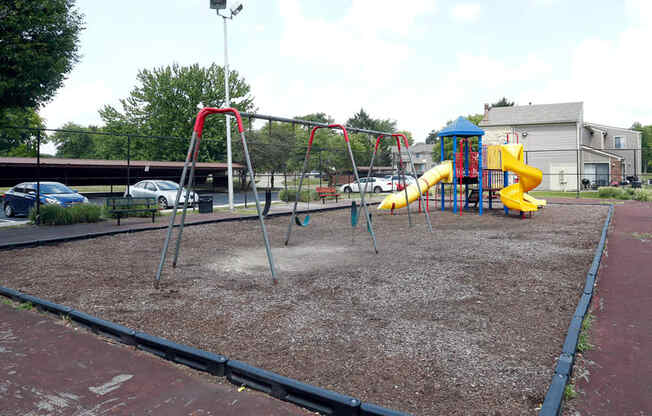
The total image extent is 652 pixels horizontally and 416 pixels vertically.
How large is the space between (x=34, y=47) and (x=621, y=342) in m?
14.4

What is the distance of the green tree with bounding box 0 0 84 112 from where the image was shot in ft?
36.3

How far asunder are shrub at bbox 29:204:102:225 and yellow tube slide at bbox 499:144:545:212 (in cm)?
1385

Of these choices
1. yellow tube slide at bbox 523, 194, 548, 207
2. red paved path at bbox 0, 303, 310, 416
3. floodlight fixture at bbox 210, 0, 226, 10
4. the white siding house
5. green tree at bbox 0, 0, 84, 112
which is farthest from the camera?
the white siding house

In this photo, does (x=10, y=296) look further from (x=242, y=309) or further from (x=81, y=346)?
(x=242, y=309)

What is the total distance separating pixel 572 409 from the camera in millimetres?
2910

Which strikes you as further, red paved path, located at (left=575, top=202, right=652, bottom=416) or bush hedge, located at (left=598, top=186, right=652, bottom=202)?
bush hedge, located at (left=598, top=186, right=652, bottom=202)

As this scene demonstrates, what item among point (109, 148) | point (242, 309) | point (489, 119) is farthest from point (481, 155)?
point (109, 148)

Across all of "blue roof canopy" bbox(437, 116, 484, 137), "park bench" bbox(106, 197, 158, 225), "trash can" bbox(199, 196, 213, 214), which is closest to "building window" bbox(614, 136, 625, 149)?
"blue roof canopy" bbox(437, 116, 484, 137)

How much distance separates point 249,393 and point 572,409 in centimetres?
226

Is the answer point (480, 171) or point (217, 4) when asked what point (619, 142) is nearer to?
point (480, 171)

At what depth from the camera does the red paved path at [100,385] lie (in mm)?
2976

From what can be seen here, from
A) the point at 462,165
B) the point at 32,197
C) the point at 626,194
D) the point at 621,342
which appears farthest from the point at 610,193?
the point at 32,197

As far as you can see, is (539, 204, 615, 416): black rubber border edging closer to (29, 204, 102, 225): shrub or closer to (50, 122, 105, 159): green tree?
(29, 204, 102, 225): shrub

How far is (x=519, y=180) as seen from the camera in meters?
15.3
